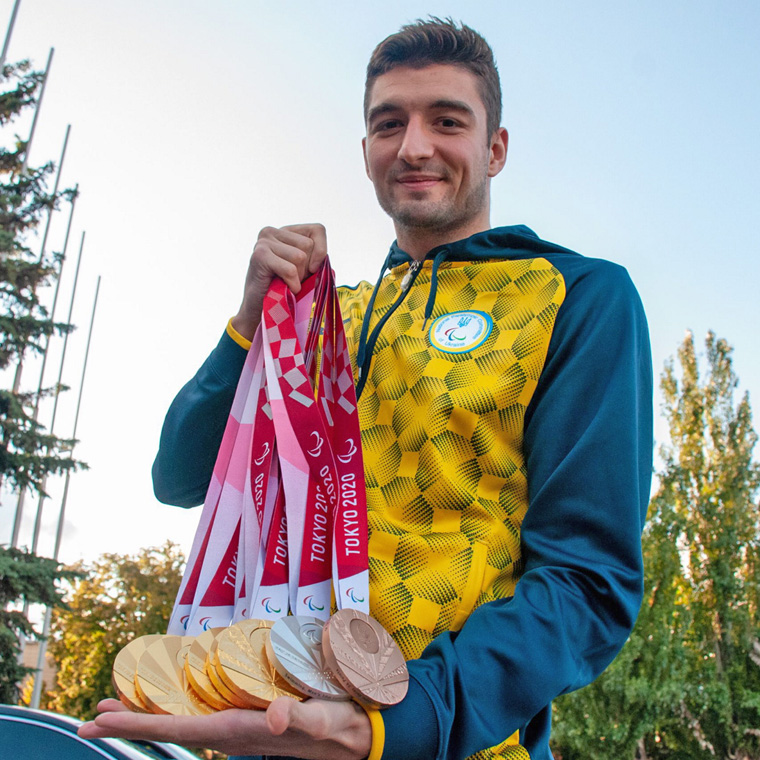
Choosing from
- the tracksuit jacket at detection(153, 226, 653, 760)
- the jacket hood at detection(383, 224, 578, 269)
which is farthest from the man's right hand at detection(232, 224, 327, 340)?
the jacket hood at detection(383, 224, 578, 269)

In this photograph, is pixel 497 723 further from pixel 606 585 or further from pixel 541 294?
pixel 541 294

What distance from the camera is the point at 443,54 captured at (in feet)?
6.65

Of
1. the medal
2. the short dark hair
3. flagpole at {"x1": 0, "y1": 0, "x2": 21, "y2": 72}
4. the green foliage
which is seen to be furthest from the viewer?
flagpole at {"x1": 0, "y1": 0, "x2": 21, "y2": 72}

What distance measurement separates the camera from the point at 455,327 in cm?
186

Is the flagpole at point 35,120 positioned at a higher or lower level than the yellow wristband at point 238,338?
higher

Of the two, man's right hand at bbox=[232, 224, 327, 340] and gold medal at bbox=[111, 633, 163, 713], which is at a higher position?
man's right hand at bbox=[232, 224, 327, 340]

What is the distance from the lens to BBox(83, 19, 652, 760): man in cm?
125

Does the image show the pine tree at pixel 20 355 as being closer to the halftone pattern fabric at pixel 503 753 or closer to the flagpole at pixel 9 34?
the flagpole at pixel 9 34

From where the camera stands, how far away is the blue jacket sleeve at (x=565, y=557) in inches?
48.8

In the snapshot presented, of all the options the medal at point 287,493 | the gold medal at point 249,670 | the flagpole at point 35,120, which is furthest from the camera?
the flagpole at point 35,120

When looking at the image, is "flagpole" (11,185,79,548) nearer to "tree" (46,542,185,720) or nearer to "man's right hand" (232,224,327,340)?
"tree" (46,542,185,720)

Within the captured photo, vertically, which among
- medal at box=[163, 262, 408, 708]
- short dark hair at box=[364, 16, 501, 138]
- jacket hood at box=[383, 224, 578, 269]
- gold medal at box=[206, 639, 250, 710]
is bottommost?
gold medal at box=[206, 639, 250, 710]

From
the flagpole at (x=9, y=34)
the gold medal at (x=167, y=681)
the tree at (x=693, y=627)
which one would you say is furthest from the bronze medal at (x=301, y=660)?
the tree at (x=693, y=627)

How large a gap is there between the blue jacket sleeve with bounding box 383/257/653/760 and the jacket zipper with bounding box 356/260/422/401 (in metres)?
0.48
